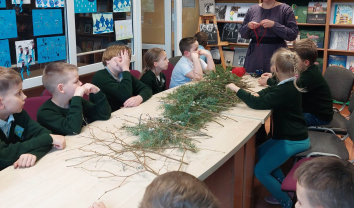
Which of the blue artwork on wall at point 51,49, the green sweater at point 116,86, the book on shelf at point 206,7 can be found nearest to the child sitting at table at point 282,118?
the green sweater at point 116,86

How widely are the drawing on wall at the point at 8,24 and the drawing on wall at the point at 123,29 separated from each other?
148 centimetres

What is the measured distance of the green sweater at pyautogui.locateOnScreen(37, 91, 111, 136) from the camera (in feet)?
6.81

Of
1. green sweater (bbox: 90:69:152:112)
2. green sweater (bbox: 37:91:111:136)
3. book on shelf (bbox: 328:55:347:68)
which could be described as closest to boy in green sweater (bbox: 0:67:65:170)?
green sweater (bbox: 37:91:111:136)

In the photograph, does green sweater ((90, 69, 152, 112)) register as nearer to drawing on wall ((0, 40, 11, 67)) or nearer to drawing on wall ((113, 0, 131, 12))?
drawing on wall ((0, 40, 11, 67))

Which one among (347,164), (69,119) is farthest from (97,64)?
(347,164)

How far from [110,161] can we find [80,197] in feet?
1.08

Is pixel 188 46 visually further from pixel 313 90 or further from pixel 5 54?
pixel 5 54

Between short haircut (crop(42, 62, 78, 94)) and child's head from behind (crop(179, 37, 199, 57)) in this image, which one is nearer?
short haircut (crop(42, 62, 78, 94))

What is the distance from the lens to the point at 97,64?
417 cm

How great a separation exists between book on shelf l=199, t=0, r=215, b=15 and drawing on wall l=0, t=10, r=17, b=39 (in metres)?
3.90

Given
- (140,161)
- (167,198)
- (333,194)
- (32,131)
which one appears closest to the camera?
(167,198)

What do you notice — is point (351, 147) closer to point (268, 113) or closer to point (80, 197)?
point (268, 113)

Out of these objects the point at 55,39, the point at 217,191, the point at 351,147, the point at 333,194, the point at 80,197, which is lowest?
the point at 351,147

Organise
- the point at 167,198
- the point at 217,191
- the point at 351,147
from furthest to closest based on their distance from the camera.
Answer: the point at 351,147 → the point at 217,191 → the point at 167,198
